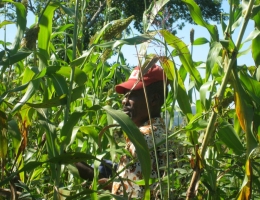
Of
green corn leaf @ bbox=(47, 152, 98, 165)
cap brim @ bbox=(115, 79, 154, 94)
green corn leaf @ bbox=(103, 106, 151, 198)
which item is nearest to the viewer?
green corn leaf @ bbox=(103, 106, 151, 198)

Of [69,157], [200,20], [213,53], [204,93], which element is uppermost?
[200,20]

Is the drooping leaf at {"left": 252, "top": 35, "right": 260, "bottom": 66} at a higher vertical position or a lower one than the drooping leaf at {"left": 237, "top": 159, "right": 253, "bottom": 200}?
higher

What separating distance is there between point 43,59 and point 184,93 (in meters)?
0.48

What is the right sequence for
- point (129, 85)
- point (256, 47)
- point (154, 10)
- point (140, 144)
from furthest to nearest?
point (129, 85)
point (256, 47)
point (154, 10)
point (140, 144)

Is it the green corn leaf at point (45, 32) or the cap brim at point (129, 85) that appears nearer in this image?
the green corn leaf at point (45, 32)

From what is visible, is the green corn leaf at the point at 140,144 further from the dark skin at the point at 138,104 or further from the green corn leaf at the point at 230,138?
the dark skin at the point at 138,104

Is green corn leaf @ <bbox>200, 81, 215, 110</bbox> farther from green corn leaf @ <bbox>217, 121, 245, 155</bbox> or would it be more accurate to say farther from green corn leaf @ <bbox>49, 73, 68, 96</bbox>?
green corn leaf @ <bbox>49, 73, 68, 96</bbox>

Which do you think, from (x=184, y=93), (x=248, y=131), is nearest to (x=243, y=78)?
(x=184, y=93)

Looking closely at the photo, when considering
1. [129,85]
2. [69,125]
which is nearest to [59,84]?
[69,125]

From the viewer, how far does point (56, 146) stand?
1589 millimetres

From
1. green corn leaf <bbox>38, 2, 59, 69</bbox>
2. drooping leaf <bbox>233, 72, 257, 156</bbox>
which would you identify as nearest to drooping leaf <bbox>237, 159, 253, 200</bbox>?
drooping leaf <bbox>233, 72, 257, 156</bbox>

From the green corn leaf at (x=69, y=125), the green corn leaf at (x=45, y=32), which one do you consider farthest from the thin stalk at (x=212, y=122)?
the green corn leaf at (x=45, y=32)

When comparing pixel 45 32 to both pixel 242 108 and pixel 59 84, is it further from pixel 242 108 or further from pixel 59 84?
pixel 242 108

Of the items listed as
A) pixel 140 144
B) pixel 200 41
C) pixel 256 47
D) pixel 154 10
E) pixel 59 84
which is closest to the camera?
pixel 140 144
